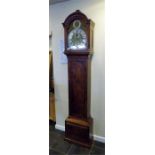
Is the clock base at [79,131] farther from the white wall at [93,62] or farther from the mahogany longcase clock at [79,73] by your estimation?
the white wall at [93,62]

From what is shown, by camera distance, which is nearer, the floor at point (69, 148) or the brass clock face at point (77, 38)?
the floor at point (69, 148)

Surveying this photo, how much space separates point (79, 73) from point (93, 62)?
0.89 feet

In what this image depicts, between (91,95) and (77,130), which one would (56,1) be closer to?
(91,95)

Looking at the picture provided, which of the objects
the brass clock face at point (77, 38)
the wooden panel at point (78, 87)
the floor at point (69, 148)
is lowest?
the floor at point (69, 148)

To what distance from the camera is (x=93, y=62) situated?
2.29 meters

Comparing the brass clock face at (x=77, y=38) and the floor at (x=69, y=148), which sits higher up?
the brass clock face at (x=77, y=38)

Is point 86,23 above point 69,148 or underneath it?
above

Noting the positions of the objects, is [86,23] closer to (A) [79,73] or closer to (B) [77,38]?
(B) [77,38]

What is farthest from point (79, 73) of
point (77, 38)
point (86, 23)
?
point (86, 23)

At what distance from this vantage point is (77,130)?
2.30 metres

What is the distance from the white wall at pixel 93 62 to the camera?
219 cm

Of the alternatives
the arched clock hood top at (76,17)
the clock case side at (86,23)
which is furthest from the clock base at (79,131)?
the arched clock hood top at (76,17)
